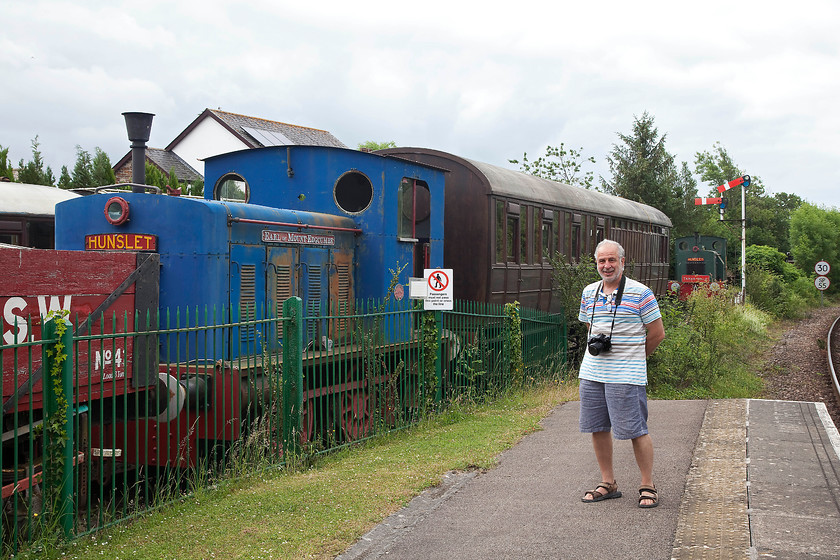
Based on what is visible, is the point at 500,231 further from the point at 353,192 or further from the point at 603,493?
the point at 603,493

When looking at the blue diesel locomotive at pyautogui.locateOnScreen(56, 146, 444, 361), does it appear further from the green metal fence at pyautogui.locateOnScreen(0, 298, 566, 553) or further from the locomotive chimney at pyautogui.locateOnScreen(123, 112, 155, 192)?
the locomotive chimney at pyautogui.locateOnScreen(123, 112, 155, 192)

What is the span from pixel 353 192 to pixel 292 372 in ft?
10.9

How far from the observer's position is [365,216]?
10070 mm

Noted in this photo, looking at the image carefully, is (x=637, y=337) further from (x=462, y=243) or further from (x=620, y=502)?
(x=462, y=243)

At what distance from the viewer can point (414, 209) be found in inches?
421

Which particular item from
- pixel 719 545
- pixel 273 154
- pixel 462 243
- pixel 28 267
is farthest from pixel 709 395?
pixel 28 267

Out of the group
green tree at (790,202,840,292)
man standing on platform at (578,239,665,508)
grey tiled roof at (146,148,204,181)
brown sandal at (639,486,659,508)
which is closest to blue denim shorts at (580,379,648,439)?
man standing on platform at (578,239,665,508)

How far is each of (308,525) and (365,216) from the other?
531 centimetres

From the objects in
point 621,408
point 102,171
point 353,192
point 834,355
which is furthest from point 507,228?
point 102,171

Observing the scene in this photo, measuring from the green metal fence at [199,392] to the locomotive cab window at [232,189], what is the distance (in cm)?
215

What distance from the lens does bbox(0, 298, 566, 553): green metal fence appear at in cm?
493

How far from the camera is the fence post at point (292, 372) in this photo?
7270 millimetres

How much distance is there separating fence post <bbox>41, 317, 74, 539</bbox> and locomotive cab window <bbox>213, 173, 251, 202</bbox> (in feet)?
17.4

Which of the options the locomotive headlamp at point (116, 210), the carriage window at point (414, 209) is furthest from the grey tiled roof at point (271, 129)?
the locomotive headlamp at point (116, 210)
